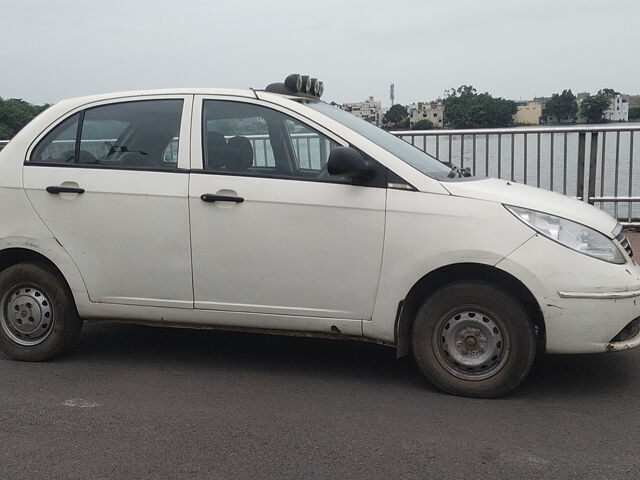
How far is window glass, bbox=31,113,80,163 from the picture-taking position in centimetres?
537

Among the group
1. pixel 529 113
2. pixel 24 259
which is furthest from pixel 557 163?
pixel 24 259

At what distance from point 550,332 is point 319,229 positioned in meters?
1.44

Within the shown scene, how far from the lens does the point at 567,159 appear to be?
1008 cm

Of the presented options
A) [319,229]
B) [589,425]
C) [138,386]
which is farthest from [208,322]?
[589,425]

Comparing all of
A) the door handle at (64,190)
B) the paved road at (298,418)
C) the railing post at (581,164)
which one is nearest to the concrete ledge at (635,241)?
the railing post at (581,164)

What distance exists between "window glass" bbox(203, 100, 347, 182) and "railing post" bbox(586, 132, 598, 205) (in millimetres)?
5755

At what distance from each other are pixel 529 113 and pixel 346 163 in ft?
12.0

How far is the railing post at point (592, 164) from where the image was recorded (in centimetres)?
975

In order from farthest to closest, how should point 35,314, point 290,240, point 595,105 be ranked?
point 595,105 → point 35,314 → point 290,240

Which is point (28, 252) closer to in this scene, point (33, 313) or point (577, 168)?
point (33, 313)

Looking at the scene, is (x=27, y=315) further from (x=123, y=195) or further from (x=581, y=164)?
(x=581, y=164)

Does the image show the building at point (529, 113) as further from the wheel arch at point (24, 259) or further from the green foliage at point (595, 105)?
the wheel arch at point (24, 259)

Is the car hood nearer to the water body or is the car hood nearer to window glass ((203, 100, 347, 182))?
window glass ((203, 100, 347, 182))

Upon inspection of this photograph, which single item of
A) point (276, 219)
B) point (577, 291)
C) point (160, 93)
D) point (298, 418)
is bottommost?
point (298, 418)
